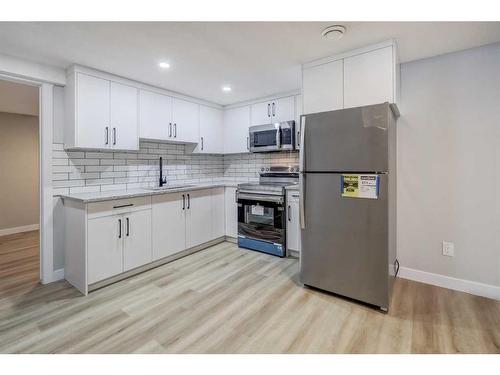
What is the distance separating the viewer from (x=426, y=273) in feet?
8.52

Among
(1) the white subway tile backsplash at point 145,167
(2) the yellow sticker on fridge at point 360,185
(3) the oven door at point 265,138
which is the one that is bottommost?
(2) the yellow sticker on fridge at point 360,185

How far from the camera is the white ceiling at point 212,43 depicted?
1910 mm

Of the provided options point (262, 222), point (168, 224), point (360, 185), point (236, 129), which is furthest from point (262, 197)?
point (360, 185)

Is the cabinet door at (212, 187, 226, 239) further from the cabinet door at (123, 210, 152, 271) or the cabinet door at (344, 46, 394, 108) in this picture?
the cabinet door at (344, 46, 394, 108)

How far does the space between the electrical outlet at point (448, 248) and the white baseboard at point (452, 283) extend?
23cm

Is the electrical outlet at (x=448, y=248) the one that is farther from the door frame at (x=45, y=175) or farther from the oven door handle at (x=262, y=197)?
the door frame at (x=45, y=175)

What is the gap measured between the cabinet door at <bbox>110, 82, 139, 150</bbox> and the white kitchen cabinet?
199 centimetres

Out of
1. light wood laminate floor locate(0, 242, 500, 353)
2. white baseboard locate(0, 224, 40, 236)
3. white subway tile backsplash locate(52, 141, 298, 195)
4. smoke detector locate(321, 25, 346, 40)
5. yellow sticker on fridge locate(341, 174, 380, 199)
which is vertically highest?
smoke detector locate(321, 25, 346, 40)

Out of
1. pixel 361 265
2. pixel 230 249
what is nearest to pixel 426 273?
pixel 361 265

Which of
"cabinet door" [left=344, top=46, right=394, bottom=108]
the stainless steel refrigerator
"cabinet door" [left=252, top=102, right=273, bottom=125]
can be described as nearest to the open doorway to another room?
"cabinet door" [left=252, top=102, right=273, bottom=125]

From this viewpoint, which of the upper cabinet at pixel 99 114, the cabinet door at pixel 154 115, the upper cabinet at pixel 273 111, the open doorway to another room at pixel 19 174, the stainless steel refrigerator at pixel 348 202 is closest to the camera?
the stainless steel refrigerator at pixel 348 202

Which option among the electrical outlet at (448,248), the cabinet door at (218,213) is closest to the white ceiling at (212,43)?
the cabinet door at (218,213)

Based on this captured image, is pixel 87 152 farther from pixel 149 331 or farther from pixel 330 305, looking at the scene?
pixel 330 305

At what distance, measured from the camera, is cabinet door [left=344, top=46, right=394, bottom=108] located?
213cm
